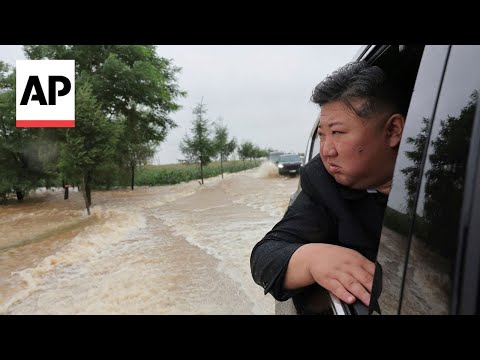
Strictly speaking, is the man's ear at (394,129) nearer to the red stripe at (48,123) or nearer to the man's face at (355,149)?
the man's face at (355,149)

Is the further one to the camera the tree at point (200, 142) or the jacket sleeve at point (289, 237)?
the tree at point (200, 142)

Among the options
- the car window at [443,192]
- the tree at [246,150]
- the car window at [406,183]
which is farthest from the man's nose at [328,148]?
the tree at [246,150]

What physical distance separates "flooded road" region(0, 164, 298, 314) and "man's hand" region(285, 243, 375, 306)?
398cm

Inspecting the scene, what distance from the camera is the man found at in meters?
1.26

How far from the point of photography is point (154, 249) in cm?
884

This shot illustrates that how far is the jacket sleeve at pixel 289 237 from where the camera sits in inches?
49.4

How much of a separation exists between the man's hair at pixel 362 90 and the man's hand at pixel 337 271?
0.51 metres

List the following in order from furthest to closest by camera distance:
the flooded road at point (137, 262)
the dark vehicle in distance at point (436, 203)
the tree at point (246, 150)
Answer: the tree at point (246, 150)
the flooded road at point (137, 262)
the dark vehicle in distance at point (436, 203)

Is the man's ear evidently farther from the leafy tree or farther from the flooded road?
the leafy tree

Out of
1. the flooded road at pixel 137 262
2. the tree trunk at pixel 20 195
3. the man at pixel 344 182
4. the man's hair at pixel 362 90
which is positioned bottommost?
the tree trunk at pixel 20 195

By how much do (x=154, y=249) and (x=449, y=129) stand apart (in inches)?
341

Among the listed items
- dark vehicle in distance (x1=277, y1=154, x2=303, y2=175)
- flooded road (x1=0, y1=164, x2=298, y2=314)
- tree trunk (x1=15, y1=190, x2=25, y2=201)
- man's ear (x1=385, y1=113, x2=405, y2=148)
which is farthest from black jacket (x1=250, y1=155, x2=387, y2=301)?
dark vehicle in distance (x1=277, y1=154, x2=303, y2=175)

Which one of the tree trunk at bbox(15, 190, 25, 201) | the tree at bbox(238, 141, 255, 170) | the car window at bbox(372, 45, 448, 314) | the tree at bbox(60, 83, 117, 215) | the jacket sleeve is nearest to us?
the car window at bbox(372, 45, 448, 314)
